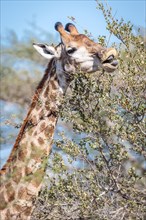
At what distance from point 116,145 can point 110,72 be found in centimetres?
61

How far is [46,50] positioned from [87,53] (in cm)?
35

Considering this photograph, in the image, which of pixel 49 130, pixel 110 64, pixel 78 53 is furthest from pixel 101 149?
pixel 78 53

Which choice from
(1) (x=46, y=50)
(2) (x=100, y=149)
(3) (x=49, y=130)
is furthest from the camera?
(1) (x=46, y=50)

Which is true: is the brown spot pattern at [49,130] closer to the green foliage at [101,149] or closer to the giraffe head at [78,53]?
the green foliage at [101,149]

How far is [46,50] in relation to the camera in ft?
14.6

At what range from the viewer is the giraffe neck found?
4047mm

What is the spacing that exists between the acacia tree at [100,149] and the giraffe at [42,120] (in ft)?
0.39

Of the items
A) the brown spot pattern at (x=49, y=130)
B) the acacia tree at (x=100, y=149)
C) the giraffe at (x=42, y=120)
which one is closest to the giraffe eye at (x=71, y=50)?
the giraffe at (x=42, y=120)

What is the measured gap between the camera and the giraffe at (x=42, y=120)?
4.08 metres

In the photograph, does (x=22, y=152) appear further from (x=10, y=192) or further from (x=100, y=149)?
(x=100, y=149)

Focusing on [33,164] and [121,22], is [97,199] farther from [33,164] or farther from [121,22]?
[121,22]

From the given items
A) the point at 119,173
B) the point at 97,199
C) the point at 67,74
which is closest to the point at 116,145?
the point at 119,173

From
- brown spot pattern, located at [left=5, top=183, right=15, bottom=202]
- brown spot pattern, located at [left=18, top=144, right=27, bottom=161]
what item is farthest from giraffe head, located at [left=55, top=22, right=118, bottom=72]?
brown spot pattern, located at [left=5, top=183, right=15, bottom=202]

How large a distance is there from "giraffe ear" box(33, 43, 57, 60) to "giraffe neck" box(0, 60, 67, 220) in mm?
115
